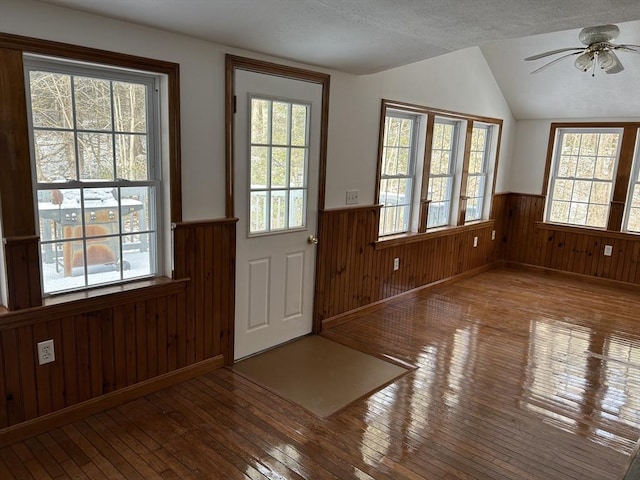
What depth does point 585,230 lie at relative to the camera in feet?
20.1

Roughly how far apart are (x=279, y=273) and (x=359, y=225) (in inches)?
39.3

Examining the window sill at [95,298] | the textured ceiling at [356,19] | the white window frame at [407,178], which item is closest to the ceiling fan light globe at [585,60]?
the textured ceiling at [356,19]

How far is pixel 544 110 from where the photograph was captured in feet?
20.1

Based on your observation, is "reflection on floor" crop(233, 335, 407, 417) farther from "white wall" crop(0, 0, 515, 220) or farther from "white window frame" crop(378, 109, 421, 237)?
"white window frame" crop(378, 109, 421, 237)

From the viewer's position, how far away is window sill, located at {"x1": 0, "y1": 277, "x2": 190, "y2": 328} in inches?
93.0

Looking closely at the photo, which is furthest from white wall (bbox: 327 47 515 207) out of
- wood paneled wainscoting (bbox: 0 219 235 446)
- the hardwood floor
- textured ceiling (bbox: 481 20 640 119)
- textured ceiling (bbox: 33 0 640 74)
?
the hardwood floor

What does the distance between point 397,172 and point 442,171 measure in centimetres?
96

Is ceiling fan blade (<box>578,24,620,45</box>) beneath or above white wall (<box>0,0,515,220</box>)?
above

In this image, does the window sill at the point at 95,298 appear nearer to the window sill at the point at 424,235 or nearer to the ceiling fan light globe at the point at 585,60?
the window sill at the point at 424,235

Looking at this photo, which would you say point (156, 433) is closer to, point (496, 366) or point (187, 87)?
point (187, 87)

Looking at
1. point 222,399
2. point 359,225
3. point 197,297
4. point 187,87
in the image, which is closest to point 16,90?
point 187,87

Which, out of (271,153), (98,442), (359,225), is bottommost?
(98,442)

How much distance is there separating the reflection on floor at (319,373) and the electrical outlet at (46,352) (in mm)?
1215

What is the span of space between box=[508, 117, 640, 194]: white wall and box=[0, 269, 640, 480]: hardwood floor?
300 centimetres
